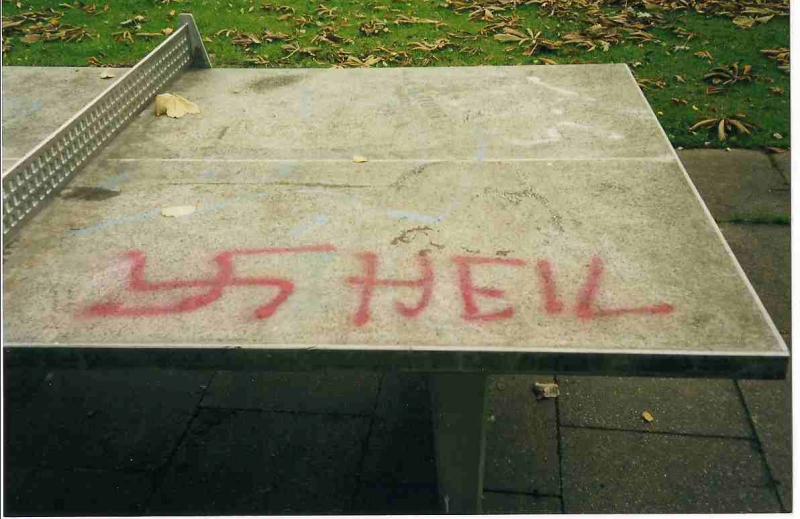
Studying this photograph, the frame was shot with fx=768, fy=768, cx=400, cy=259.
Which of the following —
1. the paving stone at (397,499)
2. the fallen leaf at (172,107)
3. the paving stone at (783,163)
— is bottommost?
the paving stone at (783,163)

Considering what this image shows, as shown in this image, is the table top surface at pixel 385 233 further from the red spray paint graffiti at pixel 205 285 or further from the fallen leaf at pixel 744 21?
the fallen leaf at pixel 744 21

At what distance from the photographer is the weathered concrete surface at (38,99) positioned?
3.18m

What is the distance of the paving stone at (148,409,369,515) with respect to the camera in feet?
10.1

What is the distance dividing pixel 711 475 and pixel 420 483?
1196 millimetres

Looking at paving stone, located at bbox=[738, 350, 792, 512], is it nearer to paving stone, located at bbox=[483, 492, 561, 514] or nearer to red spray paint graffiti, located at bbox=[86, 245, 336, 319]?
paving stone, located at bbox=[483, 492, 561, 514]

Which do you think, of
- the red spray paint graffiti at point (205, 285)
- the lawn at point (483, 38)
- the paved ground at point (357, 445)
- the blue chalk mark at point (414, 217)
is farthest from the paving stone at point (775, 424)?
the lawn at point (483, 38)

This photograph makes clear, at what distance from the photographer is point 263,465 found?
10.8 ft

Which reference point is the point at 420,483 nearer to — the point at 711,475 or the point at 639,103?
the point at 711,475

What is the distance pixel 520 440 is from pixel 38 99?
2.73 meters

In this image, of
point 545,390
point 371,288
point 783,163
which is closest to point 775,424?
point 545,390

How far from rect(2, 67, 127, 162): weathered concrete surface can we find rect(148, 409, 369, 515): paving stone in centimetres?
143

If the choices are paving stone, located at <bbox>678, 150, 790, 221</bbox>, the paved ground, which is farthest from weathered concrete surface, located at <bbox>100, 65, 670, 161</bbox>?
paving stone, located at <bbox>678, 150, 790, 221</bbox>

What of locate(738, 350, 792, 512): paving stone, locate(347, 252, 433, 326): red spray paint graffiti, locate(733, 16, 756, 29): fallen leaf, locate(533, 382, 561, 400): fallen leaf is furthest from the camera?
locate(733, 16, 756, 29): fallen leaf

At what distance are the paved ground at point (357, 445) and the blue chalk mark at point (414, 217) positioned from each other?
87 cm
